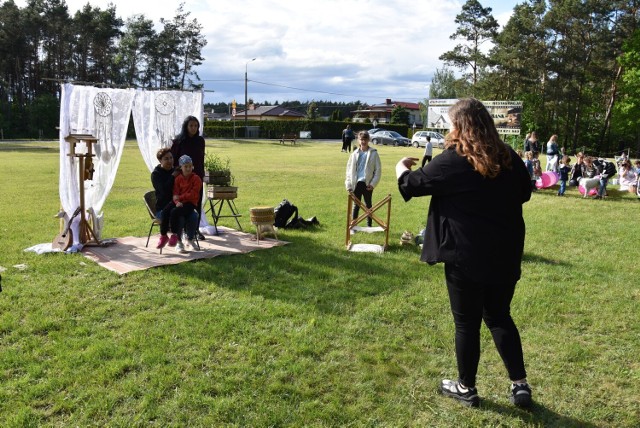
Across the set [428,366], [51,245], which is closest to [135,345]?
[428,366]

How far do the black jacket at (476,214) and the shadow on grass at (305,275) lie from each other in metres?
2.08

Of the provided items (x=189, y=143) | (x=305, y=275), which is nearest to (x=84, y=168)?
(x=189, y=143)

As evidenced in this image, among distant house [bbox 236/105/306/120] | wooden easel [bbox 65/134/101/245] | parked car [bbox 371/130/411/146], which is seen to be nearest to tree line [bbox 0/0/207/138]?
parked car [bbox 371/130/411/146]

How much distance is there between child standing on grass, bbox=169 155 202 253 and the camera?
6453 millimetres

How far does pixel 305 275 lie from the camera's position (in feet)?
18.4

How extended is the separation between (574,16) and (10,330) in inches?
1536

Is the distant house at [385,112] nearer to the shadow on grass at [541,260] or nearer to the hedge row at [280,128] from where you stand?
the hedge row at [280,128]

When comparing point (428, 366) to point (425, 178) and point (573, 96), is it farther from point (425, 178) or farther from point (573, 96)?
point (573, 96)

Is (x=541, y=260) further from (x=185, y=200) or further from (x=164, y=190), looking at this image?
(x=164, y=190)

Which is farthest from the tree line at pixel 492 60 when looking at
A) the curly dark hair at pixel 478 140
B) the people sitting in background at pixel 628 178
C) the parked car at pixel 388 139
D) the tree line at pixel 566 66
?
the curly dark hair at pixel 478 140

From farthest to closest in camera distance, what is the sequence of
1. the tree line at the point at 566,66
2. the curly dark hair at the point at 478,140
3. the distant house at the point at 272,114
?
1. the distant house at the point at 272,114
2. the tree line at the point at 566,66
3. the curly dark hair at the point at 478,140

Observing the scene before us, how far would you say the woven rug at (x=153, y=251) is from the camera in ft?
19.3

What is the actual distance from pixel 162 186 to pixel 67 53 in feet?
156

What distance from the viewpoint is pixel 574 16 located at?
3416 centimetres
